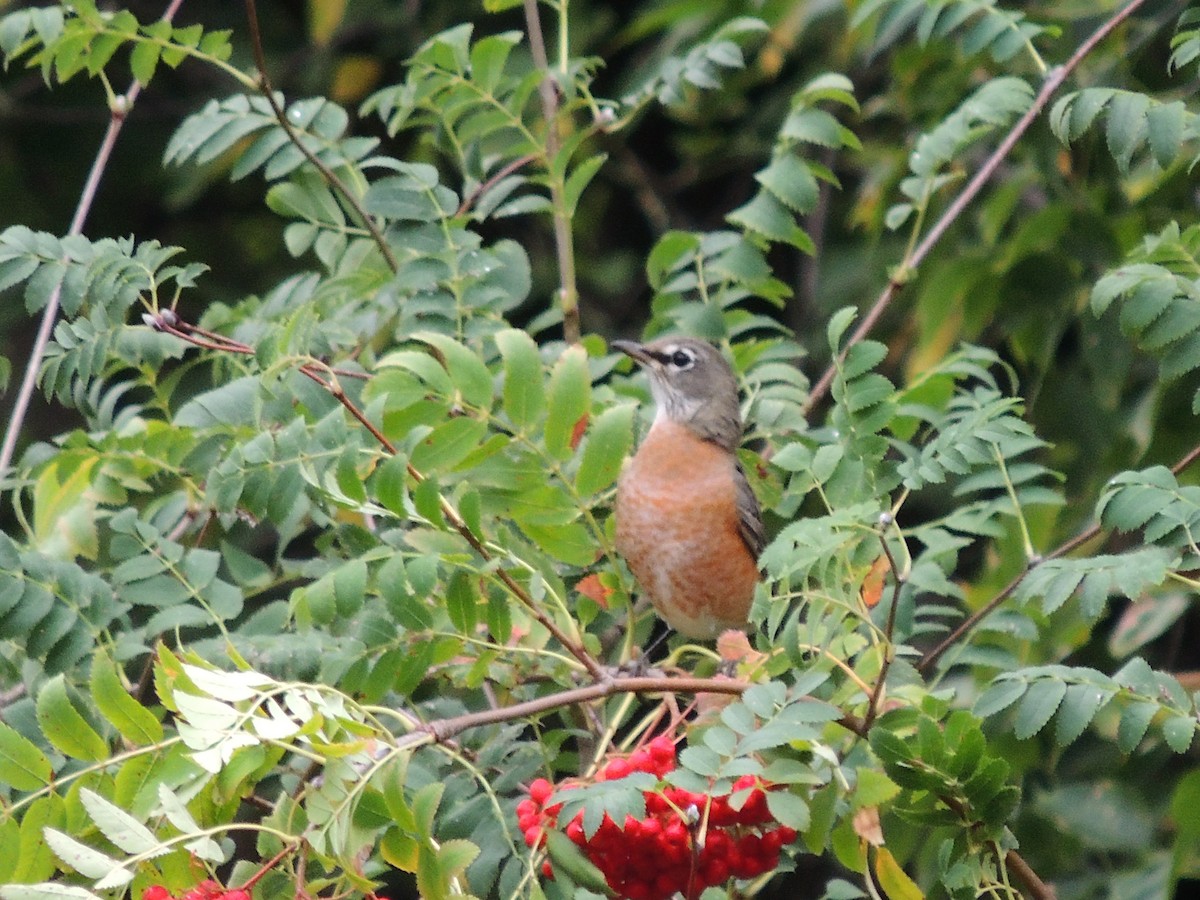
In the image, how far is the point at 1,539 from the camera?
6.52ft

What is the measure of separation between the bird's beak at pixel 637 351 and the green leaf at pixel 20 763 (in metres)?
1.43

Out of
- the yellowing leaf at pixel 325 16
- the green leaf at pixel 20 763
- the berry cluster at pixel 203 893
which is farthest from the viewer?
the yellowing leaf at pixel 325 16

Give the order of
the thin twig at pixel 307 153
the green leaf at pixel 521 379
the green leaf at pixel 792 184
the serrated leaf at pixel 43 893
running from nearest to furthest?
the serrated leaf at pixel 43 893 → the green leaf at pixel 521 379 → the thin twig at pixel 307 153 → the green leaf at pixel 792 184

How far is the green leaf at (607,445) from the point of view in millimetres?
1938

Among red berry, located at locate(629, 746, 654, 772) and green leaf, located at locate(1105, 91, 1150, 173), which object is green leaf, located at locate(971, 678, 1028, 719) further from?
green leaf, located at locate(1105, 91, 1150, 173)

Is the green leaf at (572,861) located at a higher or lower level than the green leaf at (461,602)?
lower

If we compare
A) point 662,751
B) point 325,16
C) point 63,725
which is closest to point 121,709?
point 63,725

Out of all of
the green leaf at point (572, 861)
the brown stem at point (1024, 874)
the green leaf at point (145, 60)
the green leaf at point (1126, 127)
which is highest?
the green leaf at point (145, 60)

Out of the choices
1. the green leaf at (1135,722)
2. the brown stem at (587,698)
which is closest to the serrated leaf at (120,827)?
the brown stem at (587,698)

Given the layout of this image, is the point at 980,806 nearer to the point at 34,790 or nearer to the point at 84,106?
the point at 34,790

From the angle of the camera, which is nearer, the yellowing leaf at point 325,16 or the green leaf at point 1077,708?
the green leaf at point 1077,708

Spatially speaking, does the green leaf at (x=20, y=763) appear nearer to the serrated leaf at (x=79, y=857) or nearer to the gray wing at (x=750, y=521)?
the serrated leaf at (x=79, y=857)

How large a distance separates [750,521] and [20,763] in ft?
5.13

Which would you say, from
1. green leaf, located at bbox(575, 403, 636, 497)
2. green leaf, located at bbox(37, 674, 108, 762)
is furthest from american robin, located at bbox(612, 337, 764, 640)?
green leaf, located at bbox(37, 674, 108, 762)
